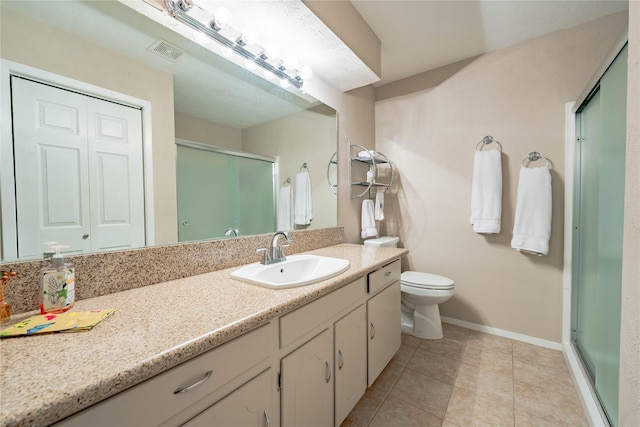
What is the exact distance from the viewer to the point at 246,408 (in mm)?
729

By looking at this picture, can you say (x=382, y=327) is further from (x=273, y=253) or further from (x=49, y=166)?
(x=49, y=166)

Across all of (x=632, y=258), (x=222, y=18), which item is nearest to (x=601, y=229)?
(x=632, y=258)

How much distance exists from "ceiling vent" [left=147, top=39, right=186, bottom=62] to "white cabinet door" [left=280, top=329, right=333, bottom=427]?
131 centimetres

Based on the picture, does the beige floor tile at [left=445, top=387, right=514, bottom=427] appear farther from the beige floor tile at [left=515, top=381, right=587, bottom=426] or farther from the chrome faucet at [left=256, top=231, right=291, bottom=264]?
the chrome faucet at [left=256, top=231, right=291, bottom=264]

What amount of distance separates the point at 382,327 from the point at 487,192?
1.39 meters

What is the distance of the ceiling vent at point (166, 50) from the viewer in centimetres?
104

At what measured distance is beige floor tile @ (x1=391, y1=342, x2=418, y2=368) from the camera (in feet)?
5.80

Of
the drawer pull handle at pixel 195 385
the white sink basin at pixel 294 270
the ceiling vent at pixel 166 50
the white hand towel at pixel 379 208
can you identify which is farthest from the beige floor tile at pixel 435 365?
the ceiling vent at pixel 166 50

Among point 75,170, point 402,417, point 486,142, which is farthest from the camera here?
point 486,142

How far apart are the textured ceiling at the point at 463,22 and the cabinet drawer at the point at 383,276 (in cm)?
167

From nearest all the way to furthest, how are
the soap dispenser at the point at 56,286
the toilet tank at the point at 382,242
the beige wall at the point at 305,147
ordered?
the soap dispenser at the point at 56,286 < the beige wall at the point at 305,147 < the toilet tank at the point at 382,242

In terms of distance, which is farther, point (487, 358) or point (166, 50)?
point (487, 358)

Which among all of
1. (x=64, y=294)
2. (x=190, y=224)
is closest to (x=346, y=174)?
(x=190, y=224)

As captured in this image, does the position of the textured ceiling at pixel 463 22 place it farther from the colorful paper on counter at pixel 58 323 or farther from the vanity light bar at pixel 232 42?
the colorful paper on counter at pixel 58 323
